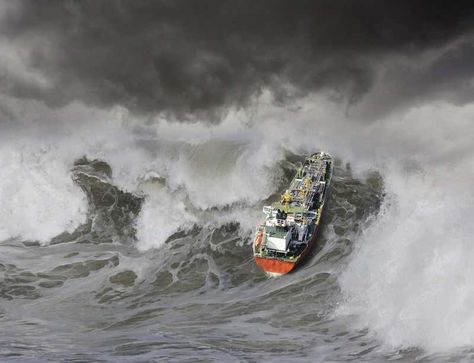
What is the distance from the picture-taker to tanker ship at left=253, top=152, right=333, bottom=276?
27212mm

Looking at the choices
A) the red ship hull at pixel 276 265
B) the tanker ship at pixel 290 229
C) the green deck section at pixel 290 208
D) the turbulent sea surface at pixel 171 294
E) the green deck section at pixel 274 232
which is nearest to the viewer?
the turbulent sea surface at pixel 171 294

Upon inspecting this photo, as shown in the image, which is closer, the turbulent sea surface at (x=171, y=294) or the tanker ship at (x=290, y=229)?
the turbulent sea surface at (x=171, y=294)

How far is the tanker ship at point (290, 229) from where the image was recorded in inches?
1071

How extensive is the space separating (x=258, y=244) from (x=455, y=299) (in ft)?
Result: 38.7

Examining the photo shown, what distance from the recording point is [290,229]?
1117 inches

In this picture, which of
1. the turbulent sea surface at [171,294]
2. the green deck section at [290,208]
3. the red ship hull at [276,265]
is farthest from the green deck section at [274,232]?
the turbulent sea surface at [171,294]

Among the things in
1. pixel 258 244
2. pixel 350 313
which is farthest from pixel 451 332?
pixel 258 244

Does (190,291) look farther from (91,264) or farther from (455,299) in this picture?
(455,299)

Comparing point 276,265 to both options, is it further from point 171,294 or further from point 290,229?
point 171,294

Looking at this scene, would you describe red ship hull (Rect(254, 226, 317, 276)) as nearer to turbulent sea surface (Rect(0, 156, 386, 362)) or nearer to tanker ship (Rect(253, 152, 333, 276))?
tanker ship (Rect(253, 152, 333, 276))

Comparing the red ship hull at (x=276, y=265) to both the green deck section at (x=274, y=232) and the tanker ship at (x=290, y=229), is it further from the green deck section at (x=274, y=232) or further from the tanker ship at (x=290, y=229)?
Answer: the green deck section at (x=274, y=232)

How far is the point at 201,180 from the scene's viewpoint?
3744 cm

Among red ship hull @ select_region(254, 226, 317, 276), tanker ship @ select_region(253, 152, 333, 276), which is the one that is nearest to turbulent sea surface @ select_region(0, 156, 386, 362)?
red ship hull @ select_region(254, 226, 317, 276)

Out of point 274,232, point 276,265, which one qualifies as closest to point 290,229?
point 274,232
